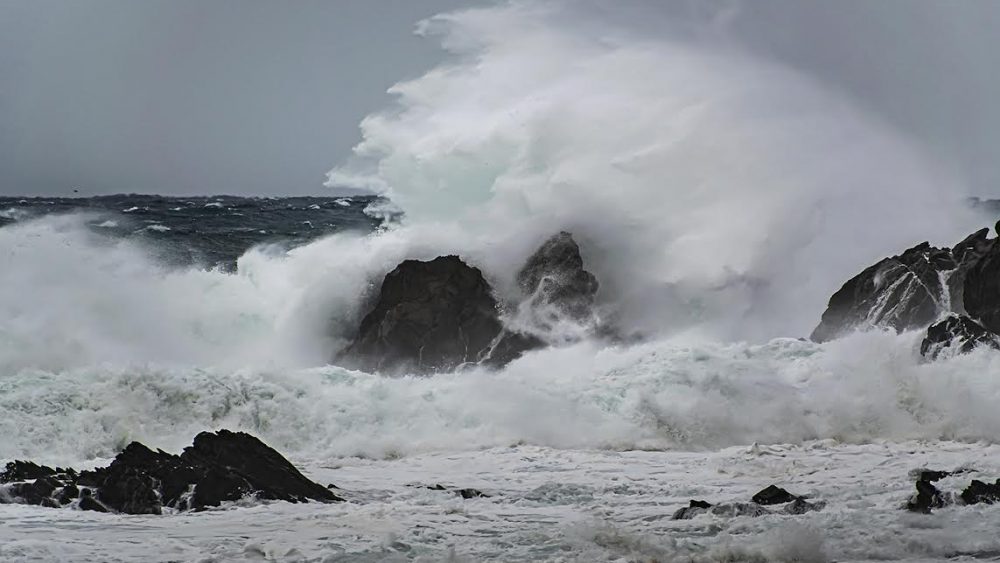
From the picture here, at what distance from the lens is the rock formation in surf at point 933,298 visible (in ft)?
53.4

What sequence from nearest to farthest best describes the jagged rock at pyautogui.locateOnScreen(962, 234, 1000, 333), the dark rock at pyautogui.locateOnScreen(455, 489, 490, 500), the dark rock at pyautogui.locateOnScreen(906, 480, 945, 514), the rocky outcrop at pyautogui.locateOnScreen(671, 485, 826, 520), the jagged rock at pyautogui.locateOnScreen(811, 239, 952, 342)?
the dark rock at pyautogui.locateOnScreen(906, 480, 945, 514) → the rocky outcrop at pyautogui.locateOnScreen(671, 485, 826, 520) → the dark rock at pyautogui.locateOnScreen(455, 489, 490, 500) → the jagged rock at pyautogui.locateOnScreen(962, 234, 1000, 333) → the jagged rock at pyautogui.locateOnScreen(811, 239, 952, 342)

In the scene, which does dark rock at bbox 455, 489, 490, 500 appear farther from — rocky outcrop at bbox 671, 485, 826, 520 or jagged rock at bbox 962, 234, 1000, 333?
jagged rock at bbox 962, 234, 1000, 333

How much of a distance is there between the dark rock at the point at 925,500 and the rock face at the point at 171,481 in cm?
531

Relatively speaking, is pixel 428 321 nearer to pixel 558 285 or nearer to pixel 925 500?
pixel 558 285

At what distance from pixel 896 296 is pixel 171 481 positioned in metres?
12.0

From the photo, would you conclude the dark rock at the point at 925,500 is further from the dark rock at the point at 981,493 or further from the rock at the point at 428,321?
the rock at the point at 428,321

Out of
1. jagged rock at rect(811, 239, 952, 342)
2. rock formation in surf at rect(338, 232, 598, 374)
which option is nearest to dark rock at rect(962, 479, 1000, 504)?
jagged rock at rect(811, 239, 952, 342)

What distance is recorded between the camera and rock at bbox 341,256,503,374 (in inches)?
783

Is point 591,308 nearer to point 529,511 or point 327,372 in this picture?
point 327,372

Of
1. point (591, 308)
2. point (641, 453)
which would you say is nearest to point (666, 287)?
point (591, 308)

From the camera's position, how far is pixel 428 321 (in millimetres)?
20188

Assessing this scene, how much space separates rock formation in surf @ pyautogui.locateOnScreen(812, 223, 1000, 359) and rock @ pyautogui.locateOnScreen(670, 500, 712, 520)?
291 inches

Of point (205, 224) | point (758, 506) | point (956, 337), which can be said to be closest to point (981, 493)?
point (758, 506)

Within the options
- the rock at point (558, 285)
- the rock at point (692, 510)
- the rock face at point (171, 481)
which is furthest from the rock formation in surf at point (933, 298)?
the rock face at point (171, 481)
